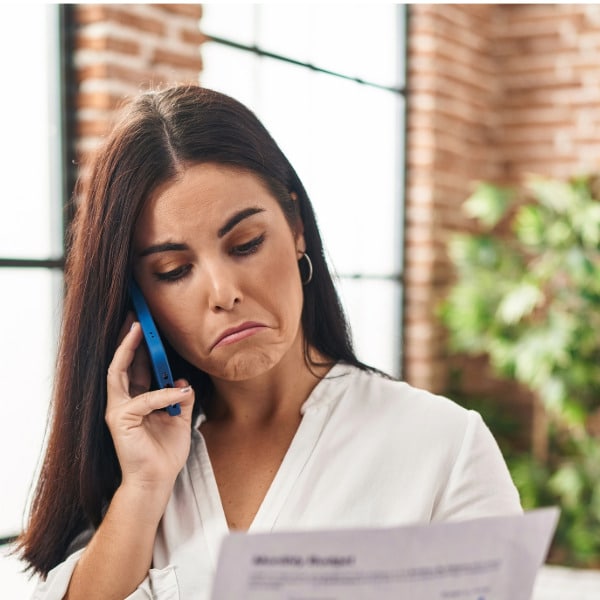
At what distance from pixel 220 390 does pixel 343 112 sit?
294 centimetres

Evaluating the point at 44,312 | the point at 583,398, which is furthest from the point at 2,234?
the point at 583,398

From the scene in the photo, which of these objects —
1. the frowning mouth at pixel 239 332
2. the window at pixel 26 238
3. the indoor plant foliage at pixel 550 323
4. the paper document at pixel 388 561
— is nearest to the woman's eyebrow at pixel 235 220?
the frowning mouth at pixel 239 332

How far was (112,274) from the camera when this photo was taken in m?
1.38

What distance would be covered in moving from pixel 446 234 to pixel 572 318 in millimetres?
920

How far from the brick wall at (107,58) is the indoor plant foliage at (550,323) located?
6.38ft

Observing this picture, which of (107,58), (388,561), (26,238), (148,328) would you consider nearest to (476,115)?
(107,58)

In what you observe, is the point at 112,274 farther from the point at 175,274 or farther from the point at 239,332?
the point at 239,332

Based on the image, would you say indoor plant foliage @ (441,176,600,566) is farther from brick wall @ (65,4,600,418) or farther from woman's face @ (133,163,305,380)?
woman's face @ (133,163,305,380)

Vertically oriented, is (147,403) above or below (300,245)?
below

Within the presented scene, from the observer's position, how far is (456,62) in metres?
4.77

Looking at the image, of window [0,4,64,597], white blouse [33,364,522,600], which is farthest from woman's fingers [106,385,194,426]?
window [0,4,64,597]

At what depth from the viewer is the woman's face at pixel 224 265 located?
4.26 feet

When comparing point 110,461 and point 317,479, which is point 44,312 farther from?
point 317,479

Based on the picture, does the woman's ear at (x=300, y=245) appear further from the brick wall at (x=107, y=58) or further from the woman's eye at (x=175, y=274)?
the brick wall at (x=107, y=58)
